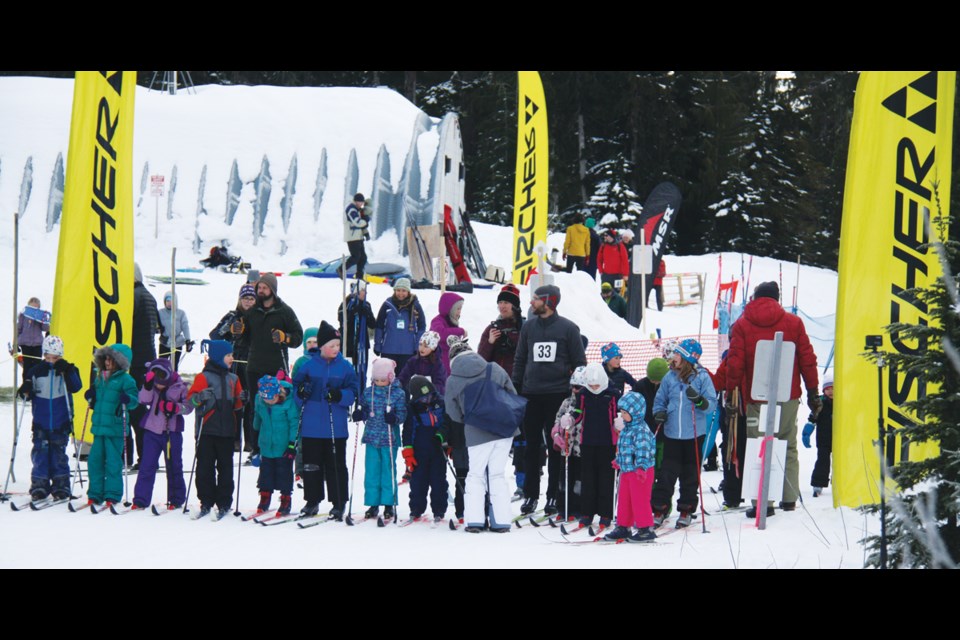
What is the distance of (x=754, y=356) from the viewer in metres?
10.0

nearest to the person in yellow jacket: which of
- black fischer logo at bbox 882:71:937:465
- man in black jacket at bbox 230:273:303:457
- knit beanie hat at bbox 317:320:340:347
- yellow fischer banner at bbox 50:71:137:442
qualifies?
yellow fischer banner at bbox 50:71:137:442

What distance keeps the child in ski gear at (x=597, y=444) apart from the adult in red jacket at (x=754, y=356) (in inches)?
46.8

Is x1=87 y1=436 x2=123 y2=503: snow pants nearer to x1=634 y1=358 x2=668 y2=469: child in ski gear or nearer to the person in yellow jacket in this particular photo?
x1=634 y1=358 x2=668 y2=469: child in ski gear

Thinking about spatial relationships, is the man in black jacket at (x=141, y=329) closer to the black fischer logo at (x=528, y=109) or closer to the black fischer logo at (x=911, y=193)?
the black fischer logo at (x=911, y=193)

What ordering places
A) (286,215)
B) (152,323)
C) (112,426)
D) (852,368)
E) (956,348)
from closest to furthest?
(956,348) → (852,368) → (112,426) → (152,323) → (286,215)

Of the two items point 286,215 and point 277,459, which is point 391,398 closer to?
point 277,459

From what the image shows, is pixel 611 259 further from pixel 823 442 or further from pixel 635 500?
pixel 635 500

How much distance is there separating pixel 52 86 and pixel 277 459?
21.6 metres

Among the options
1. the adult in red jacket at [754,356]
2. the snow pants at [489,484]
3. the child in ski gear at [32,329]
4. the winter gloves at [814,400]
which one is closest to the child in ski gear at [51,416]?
the child in ski gear at [32,329]

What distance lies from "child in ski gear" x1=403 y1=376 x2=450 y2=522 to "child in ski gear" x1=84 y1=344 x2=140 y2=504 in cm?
251

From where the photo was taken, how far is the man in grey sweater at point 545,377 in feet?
33.5

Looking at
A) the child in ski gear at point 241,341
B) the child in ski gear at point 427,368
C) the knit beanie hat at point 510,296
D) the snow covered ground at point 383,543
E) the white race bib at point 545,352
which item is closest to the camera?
the snow covered ground at point 383,543

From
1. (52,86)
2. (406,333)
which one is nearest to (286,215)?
(52,86)

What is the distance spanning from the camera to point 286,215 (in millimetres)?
27297
